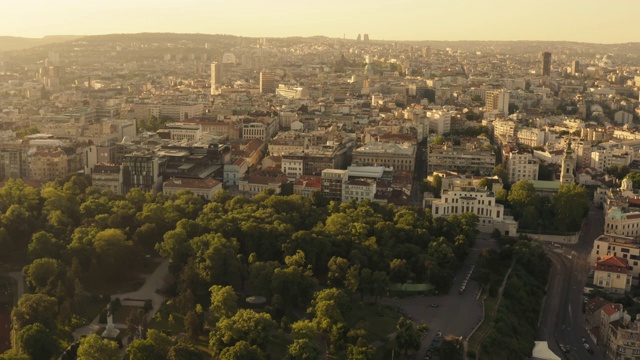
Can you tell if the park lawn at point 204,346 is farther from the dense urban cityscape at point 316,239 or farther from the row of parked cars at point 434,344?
the row of parked cars at point 434,344

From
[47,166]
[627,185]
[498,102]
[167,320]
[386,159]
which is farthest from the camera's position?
[498,102]

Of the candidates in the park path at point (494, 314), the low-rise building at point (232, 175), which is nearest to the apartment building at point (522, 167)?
the park path at point (494, 314)

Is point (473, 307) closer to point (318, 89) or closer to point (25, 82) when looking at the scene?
point (318, 89)

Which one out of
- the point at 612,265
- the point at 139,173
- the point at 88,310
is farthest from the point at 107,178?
the point at 612,265

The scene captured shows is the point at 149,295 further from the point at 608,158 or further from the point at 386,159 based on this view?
the point at 608,158

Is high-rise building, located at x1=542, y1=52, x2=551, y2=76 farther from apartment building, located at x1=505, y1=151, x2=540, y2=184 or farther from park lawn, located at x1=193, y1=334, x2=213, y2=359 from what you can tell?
park lawn, located at x1=193, y1=334, x2=213, y2=359

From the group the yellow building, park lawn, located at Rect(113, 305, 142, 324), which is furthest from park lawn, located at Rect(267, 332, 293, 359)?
the yellow building

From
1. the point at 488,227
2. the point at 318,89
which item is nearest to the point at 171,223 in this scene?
the point at 488,227
